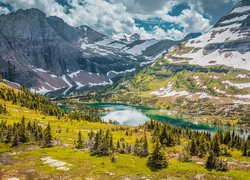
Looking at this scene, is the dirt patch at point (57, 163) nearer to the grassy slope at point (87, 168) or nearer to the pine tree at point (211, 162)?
the grassy slope at point (87, 168)

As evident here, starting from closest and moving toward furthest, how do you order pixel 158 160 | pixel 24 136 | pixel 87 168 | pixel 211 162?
pixel 87 168 → pixel 158 160 → pixel 211 162 → pixel 24 136

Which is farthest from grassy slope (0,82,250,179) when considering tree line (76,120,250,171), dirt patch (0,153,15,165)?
tree line (76,120,250,171)

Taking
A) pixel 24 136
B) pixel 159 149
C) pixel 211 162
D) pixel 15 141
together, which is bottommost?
pixel 211 162

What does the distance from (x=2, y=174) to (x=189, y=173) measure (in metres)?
44.6

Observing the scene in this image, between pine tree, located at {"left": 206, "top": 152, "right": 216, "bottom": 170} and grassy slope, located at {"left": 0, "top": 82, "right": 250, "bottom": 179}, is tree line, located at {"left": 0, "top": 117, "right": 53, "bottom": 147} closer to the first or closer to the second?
grassy slope, located at {"left": 0, "top": 82, "right": 250, "bottom": 179}

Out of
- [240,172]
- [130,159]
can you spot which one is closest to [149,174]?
[130,159]

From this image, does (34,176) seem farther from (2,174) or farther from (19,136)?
(19,136)

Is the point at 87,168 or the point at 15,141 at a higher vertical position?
the point at 15,141

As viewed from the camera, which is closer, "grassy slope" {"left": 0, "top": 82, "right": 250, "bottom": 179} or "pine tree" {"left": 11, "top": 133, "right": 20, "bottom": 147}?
"grassy slope" {"left": 0, "top": 82, "right": 250, "bottom": 179}

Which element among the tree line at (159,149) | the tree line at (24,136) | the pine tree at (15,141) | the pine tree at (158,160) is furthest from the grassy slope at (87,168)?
the tree line at (24,136)

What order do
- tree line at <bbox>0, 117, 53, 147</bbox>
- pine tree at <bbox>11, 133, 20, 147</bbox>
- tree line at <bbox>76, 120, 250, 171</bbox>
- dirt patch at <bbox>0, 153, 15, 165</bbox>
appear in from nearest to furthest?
tree line at <bbox>76, 120, 250, 171</bbox>
dirt patch at <bbox>0, 153, 15, 165</bbox>
pine tree at <bbox>11, 133, 20, 147</bbox>
tree line at <bbox>0, 117, 53, 147</bbox>

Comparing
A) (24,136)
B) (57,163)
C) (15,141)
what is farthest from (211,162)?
(15,141)

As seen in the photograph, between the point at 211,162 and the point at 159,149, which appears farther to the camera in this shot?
the point at 211,162

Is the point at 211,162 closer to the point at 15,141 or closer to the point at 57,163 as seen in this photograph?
the point at 57,163
